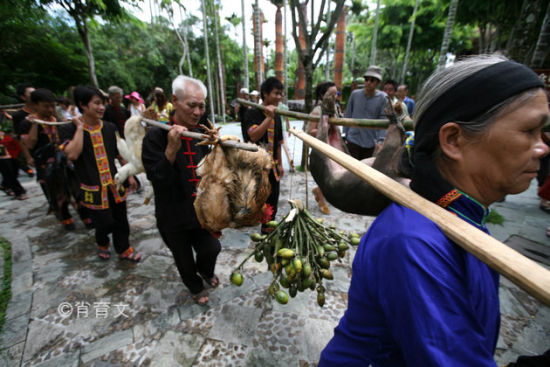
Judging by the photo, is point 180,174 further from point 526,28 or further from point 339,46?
point 339,46

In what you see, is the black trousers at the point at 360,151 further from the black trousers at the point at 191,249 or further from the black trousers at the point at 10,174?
the black trousers at the point at 10,174

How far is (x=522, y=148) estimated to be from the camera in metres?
0.80

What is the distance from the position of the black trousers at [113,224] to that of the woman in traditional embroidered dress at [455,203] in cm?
359

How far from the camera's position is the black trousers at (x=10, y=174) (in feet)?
19.6

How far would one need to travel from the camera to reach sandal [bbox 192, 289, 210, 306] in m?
2.79

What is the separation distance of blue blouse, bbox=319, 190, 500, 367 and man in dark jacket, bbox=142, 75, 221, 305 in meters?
1.79

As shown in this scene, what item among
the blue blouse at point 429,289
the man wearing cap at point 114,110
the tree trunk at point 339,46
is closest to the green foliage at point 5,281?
the man wearing cap at point 114,110

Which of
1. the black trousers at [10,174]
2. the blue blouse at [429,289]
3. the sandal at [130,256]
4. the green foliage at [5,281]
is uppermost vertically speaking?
the blue blouse at [429,289]

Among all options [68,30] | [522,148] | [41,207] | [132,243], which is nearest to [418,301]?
[522,148]

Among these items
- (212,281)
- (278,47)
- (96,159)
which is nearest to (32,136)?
(96,159)

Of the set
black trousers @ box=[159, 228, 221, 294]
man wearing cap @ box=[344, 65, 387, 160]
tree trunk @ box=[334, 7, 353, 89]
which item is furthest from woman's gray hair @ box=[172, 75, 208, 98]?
tree trunk @ box=[334, 7, 353, 89]

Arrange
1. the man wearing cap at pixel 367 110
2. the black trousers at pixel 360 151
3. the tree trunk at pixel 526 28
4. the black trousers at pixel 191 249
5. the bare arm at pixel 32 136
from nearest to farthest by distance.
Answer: the black trousers at pixel 191 249 < the bare arm at pixel 32 136 < the man wearing cap at pixel 367 110 < the black trousers at pixel 360 151 < the tree trunk at pixel 526 28

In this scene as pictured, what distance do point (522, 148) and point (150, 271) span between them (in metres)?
3.97

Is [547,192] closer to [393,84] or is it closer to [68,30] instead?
[393,84]
